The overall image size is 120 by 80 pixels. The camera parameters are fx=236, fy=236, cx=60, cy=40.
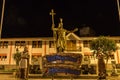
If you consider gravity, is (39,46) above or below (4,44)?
below

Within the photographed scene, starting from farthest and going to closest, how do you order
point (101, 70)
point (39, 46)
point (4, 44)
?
point (4, 44) → point (39, 46) → point (101, 70)

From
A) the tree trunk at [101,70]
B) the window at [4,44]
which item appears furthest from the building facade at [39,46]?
the tree trunk at [101,70]

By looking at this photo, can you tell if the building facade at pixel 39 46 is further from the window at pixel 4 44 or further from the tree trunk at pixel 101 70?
the tree trunk at pixel 101 70

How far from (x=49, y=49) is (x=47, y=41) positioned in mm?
1846

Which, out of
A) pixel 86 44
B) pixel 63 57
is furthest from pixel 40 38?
pixel 63 57

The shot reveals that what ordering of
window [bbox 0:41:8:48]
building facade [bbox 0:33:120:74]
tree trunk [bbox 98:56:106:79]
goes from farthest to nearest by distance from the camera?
window [bbox 0:41:8:48] < building facade [bbox 0:33:120:74] < tree trunk [bbox 98:56:106:79]

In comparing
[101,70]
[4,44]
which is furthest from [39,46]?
[101,70]

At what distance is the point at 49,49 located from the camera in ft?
171

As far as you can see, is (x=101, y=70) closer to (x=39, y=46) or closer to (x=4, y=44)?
(x=39, y=46)

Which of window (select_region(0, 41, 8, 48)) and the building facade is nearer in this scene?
the building facade

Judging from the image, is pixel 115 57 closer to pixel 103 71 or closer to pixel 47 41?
pixel 47 41

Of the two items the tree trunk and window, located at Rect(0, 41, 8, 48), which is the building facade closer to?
window, located at Rect(0, 41, 8, 48)

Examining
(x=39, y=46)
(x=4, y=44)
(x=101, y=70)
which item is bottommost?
(x=101, y=70)

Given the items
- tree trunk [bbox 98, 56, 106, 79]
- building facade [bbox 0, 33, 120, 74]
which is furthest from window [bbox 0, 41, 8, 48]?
tree trunk [bbox 98, 56, 106, 79]
